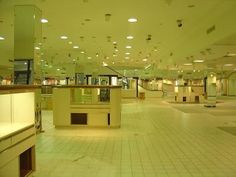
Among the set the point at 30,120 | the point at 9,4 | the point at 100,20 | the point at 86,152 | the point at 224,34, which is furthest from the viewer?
the point at 100,20

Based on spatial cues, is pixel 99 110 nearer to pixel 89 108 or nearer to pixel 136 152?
pixel 89 108

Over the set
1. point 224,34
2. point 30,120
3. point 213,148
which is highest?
point 224,34

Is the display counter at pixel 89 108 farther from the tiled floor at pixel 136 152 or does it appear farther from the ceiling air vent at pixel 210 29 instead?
the ceiling air vent at pixel 210 29

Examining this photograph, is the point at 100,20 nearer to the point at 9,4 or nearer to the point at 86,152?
the point at 9,4

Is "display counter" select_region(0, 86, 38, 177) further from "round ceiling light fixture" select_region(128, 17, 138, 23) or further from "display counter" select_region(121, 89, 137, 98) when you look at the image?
"display counter" select_region(121, 89, 137, 98)

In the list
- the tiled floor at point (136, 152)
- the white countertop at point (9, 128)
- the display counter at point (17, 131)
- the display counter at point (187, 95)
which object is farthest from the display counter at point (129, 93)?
the white countertop at point (9, 128)

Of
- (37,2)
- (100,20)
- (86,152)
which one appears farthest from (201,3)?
(86,152)

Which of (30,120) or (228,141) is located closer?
(30,120)

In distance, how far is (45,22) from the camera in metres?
9.76

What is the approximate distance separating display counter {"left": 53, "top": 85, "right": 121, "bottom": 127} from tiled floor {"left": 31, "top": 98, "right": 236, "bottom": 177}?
1.27ft

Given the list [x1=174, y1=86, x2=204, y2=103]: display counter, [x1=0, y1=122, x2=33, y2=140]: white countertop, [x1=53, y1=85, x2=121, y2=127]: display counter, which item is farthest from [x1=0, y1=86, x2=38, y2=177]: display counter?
[x1=174, y1=86, x2=204, y2=103]: display counter

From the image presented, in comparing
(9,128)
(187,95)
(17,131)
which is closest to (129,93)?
(187,95)

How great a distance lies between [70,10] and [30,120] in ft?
14.2

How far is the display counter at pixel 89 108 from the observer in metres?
10.2
